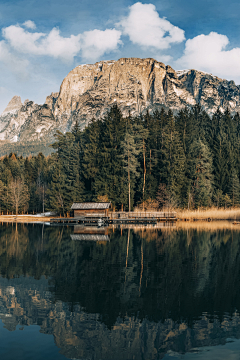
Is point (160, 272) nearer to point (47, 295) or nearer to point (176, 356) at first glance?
point (47, 295)

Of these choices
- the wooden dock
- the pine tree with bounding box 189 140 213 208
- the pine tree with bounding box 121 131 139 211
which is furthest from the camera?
the pine tree with bounding box 189 140 213 208

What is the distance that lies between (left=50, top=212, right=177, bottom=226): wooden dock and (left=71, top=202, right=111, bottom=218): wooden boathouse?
632 mm

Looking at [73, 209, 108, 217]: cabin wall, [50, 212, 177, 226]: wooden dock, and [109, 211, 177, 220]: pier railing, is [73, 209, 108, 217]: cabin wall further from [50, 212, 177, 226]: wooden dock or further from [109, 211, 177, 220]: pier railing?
[109, 211, 177, 220]: pier railing

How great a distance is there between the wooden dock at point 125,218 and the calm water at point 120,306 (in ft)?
99.3

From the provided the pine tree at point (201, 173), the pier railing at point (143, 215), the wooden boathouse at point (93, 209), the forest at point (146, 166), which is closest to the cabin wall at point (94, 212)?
the wooden boathouse at point (93, 209)

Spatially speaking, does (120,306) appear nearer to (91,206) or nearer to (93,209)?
(91,206)

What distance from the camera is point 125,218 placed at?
191 feet

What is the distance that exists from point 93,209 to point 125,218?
6.43 meters

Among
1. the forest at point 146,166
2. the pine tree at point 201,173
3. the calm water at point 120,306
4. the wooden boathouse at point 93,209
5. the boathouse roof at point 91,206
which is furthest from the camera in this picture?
the pine tree at point 201,173

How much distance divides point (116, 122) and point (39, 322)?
59.3 metres

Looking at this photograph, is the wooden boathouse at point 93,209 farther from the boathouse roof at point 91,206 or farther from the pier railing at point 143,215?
the pier railing at point 143,215

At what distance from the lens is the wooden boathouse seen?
5743cm

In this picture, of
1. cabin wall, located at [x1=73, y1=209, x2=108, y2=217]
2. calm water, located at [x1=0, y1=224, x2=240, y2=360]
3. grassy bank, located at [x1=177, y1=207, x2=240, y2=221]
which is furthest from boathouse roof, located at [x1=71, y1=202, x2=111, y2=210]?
calm water, located at [x1=0, y1=224, x2=240, y2=360]

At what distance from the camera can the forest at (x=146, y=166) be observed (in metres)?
62.5
